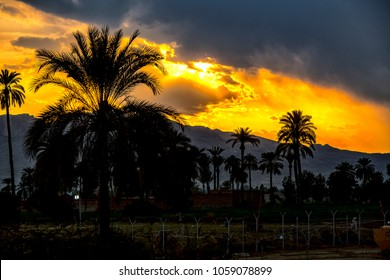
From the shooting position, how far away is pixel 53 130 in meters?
14.0

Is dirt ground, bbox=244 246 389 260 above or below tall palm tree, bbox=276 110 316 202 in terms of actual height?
below

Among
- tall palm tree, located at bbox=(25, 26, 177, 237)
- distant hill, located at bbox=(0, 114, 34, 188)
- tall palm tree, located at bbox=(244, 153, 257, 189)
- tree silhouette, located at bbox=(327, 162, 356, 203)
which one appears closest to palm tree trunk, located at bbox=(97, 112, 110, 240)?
tall palm tree, located at bbox=(25, 26, 177, 237)

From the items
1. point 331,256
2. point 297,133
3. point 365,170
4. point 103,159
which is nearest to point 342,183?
point 365,170

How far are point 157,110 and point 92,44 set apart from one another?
2.17 metres

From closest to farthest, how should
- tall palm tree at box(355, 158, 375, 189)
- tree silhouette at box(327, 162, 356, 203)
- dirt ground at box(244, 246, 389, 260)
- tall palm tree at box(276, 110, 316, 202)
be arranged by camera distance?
dirt ground at box(244, 246, 389, 260), tall palm tree at box(276, 110, 316, 202), tree silhouette at box(327, 162, 356, 203), tall palm tree at box(355, 158, 375, 189)

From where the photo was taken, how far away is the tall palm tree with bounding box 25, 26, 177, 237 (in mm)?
13625

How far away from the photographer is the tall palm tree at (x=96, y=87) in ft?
44.7

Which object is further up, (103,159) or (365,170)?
(365,170)

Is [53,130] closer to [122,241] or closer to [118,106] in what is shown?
[118,106]

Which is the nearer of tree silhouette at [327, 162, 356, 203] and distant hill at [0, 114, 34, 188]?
distant hill at [0, 114, 34, 188]

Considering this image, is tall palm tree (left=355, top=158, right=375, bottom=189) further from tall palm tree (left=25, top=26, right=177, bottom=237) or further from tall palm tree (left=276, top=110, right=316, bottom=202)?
tall palm tree (left=25, top=26, right=177, bottom=237)

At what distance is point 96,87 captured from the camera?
566 inches

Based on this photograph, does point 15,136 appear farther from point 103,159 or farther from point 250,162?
point 103,159
